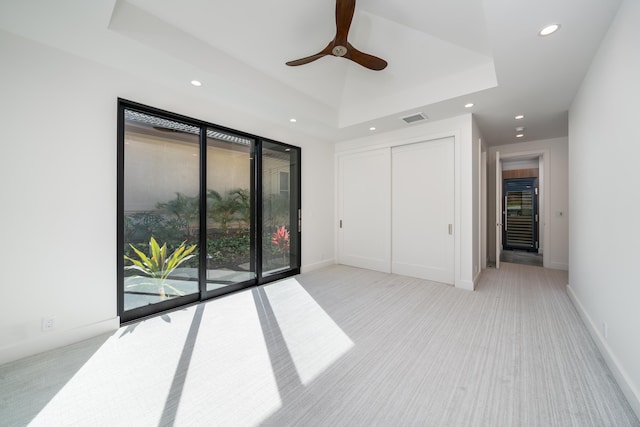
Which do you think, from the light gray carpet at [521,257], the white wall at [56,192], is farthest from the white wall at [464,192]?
the white wall at [56,192]

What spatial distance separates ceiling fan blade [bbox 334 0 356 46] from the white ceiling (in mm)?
694

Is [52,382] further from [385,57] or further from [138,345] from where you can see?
[385,57]

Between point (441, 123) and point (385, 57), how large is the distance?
1.44m

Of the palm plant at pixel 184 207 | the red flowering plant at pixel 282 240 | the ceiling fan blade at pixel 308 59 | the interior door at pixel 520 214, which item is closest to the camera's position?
the ceiling fan blade at pixel 308 59

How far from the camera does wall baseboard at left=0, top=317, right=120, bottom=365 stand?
1988mm

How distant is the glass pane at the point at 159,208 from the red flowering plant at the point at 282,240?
4.44 feet

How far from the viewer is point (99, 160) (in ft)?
7.93

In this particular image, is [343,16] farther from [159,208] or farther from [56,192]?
[56,192]

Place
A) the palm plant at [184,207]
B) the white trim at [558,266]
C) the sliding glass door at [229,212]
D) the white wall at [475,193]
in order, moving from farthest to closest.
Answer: the white trim at [558,266] < the white wall at [475,193] < the sliding glass door at [229,212] < the palm plant at [184,207]

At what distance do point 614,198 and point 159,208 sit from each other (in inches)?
172

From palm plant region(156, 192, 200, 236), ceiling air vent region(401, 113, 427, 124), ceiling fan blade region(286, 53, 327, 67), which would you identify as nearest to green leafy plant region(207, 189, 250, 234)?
palm plant region(156, 192, 200, 236)

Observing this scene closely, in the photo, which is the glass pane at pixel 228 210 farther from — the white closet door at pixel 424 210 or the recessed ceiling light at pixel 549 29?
the recessed ceiling light at pixel 549 29

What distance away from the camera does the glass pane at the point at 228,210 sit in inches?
132

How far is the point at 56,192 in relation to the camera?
7.20 feet
